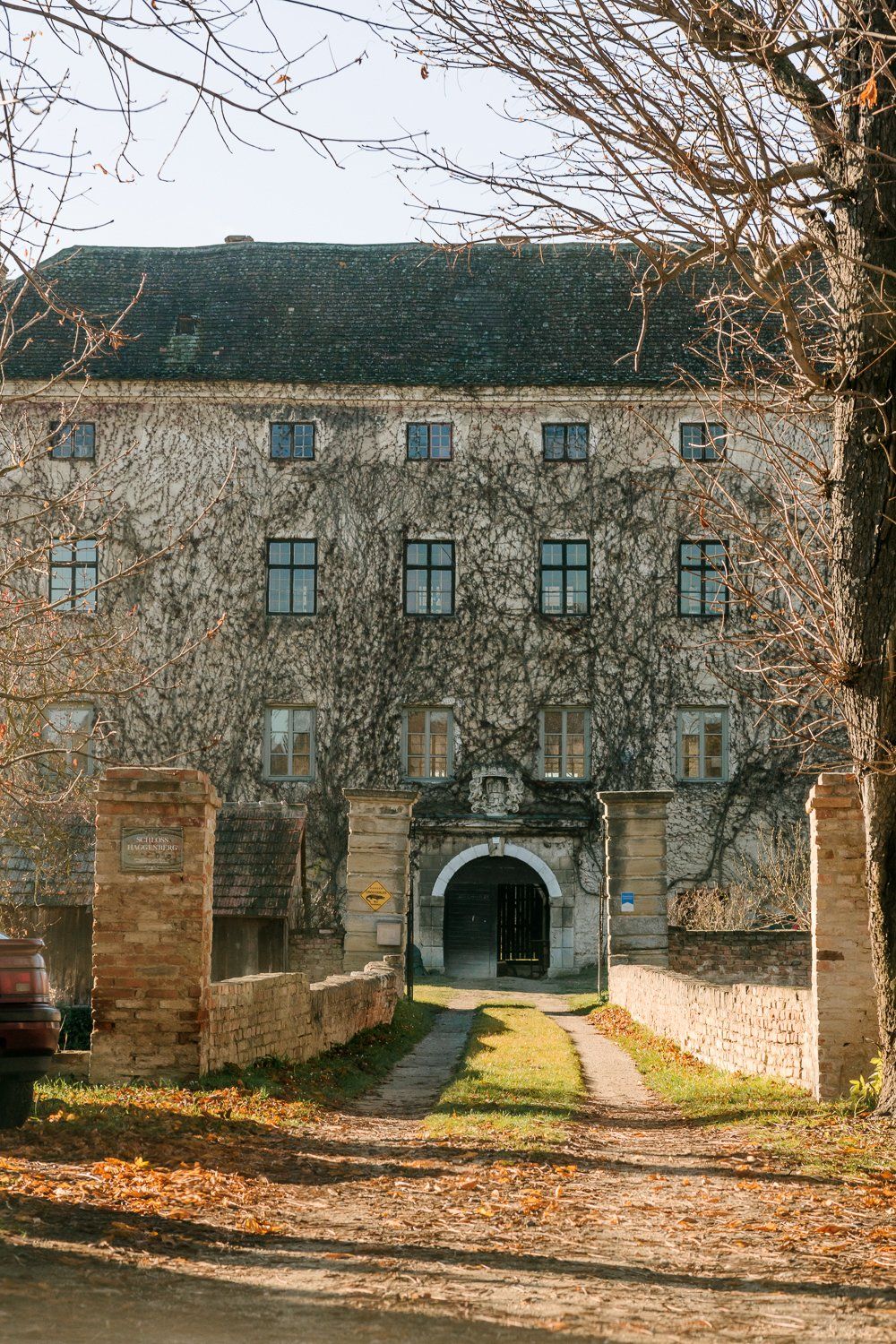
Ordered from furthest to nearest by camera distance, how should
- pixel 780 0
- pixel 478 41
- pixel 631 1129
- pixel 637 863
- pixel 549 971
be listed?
1. pixel 549 971
2. pixel 637 863
3. pixel 631 1129
4. pixel 478 41
5. pixel 780 0

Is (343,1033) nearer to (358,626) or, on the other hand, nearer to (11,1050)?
(11,1050)

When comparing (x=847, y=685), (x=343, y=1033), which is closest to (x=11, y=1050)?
(x=847, y=685)

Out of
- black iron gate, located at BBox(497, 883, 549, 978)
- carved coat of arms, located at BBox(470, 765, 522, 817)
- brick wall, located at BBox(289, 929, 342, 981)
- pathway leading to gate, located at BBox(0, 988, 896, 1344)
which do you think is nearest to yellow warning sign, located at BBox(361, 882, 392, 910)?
brick wall, located at BBox(289, 929, 342, 981)

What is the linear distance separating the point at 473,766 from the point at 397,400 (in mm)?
7869

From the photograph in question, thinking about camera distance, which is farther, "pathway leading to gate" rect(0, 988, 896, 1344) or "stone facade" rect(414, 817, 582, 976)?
"stone facade" rect(414, 817, 582, 976)

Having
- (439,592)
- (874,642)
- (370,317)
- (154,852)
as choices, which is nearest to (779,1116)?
(874,642)

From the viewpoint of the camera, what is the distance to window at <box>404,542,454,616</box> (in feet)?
105

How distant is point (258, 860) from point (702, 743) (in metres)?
11.4

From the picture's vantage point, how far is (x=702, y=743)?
1237 inches

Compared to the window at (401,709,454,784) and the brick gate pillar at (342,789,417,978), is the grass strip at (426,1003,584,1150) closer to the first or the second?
the brick gate pillar at (342,789,417,978)

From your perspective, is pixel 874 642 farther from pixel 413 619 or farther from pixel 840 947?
pixel 413 619

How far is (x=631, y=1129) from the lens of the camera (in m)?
10.4

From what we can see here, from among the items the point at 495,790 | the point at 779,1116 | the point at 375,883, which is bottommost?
the point at 779,1116

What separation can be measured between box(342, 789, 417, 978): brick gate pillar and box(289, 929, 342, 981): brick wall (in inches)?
90.1
